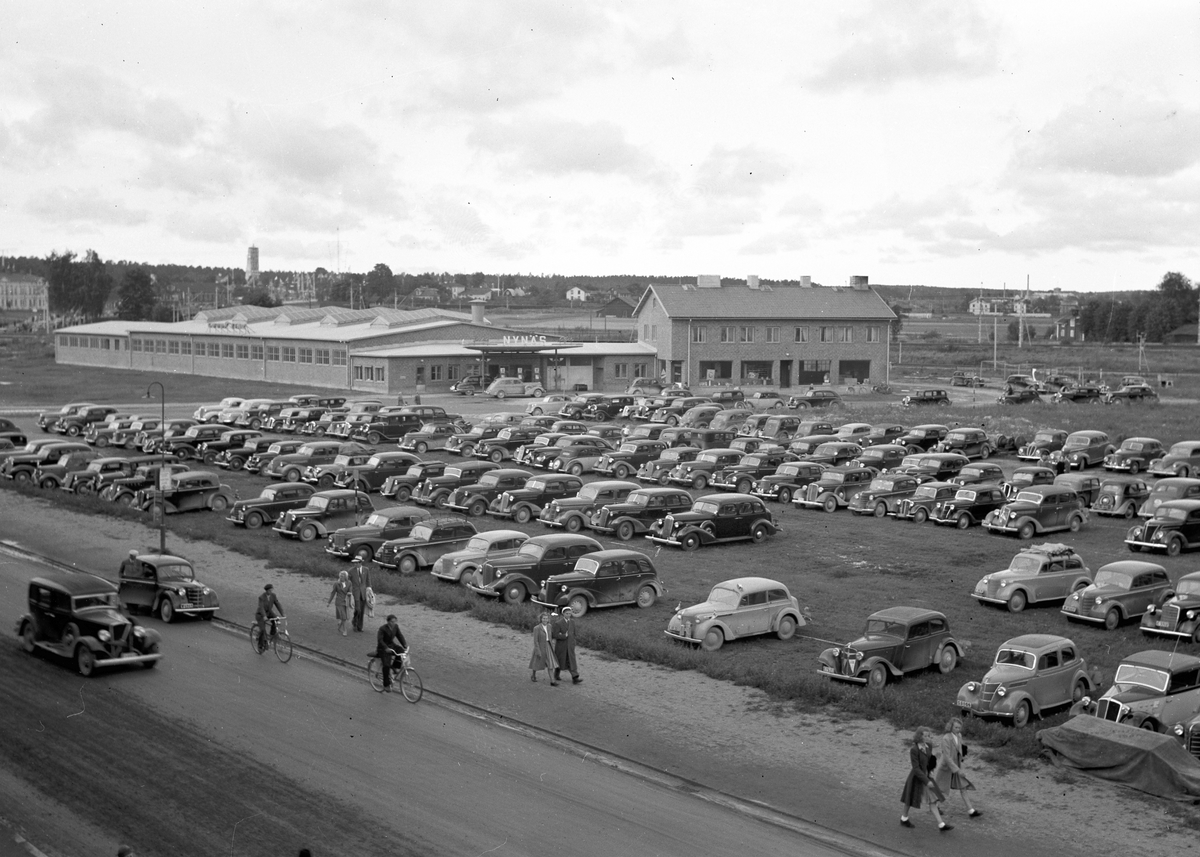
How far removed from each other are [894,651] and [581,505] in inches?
660

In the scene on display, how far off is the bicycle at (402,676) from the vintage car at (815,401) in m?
53.0

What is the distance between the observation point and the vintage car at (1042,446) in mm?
50406

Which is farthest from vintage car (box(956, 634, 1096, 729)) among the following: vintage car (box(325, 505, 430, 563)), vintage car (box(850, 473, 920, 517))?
vintage car (box(850, 473, 920, 517))

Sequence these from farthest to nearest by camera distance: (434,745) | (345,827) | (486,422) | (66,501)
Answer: (486,422), (66,501), (434,745), (345,827)

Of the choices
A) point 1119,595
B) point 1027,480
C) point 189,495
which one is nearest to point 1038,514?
point 1027,480

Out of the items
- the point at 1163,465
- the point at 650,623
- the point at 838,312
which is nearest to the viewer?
the point at 650,623

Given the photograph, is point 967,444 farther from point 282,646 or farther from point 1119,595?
point 282,646

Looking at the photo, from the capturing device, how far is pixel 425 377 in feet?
282

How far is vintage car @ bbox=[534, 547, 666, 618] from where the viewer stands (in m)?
26.8

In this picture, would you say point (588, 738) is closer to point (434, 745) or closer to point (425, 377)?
point (434, 745)

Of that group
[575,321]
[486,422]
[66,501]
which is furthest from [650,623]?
[575,321]

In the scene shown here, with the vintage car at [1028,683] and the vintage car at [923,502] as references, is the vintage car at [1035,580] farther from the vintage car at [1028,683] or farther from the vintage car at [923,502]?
the vintage car at [923,502]

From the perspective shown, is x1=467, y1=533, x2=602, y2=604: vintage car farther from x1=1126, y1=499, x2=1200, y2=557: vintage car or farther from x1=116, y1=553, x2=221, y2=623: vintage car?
x1=1126, y1=499, x2=1200, y2=557: vintage car

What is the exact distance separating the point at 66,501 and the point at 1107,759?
3668 cm
